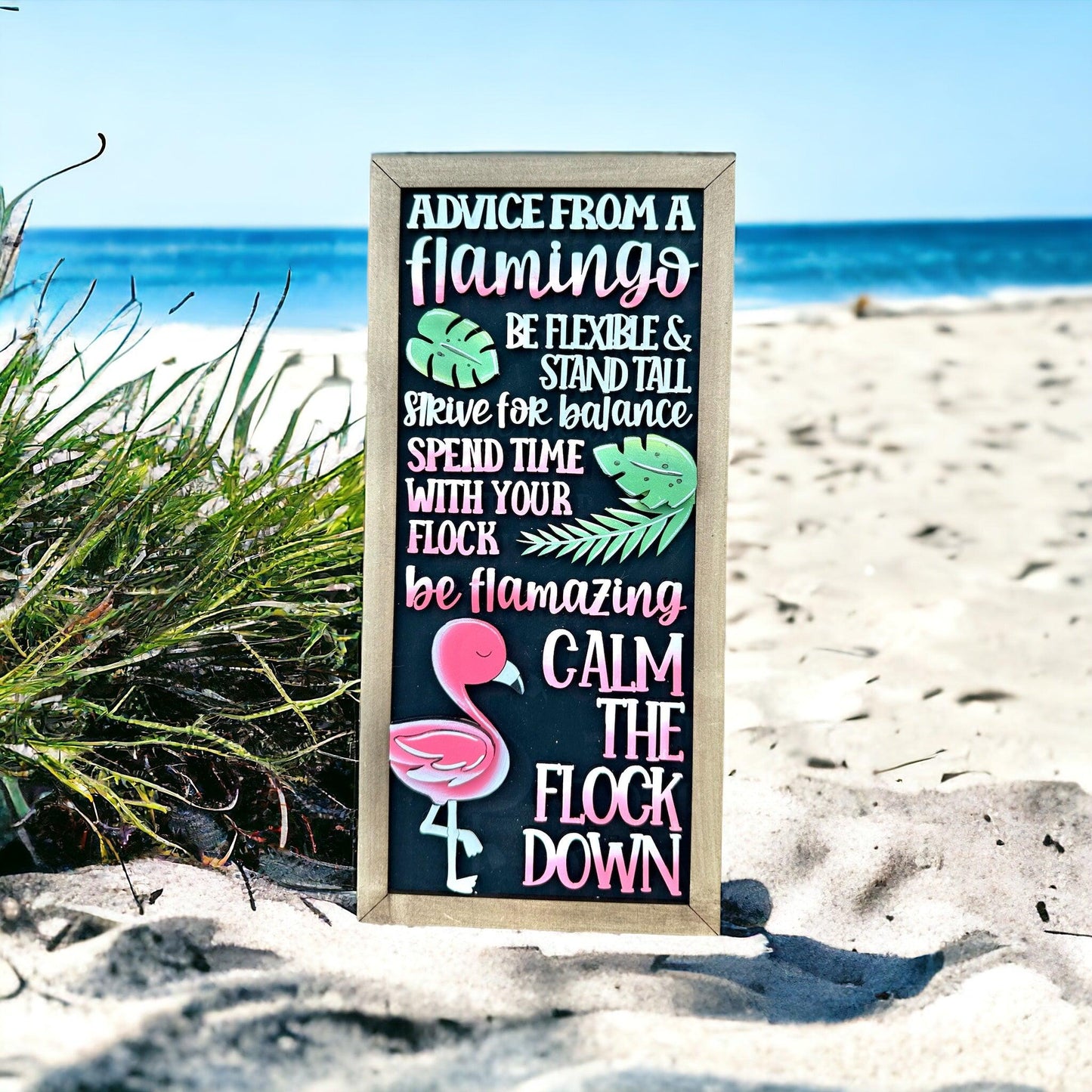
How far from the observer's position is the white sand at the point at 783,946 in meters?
1.32

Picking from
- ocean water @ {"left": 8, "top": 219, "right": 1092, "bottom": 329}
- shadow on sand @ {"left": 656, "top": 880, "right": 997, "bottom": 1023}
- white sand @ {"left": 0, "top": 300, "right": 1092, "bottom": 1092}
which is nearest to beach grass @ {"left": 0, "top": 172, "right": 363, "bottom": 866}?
white sand @ {"left": 0, "top": 300, "right": 1092, "bottom": 1092}

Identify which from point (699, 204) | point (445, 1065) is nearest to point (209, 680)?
point (445, 1065)

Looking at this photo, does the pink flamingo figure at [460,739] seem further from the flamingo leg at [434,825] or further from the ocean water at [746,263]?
the ocean water at [746,263]

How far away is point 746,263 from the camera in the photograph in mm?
29094

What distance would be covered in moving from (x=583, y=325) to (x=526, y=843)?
0.81 meters

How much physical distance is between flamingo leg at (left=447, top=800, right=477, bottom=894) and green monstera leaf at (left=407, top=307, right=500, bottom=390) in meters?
0.66

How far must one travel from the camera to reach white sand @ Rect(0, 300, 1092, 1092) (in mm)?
1322

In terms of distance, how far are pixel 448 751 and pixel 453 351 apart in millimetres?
621

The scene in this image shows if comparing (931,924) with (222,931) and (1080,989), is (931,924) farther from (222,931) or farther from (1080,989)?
(222,931)

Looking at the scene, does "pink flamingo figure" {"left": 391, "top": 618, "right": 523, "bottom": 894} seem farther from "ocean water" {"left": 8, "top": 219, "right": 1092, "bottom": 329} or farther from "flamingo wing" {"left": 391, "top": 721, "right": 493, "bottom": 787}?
"ocean water" {"left": 8, "top": 219, "right": 1092, "bottom": 329}

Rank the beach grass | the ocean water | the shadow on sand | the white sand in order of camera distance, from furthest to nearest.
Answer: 1. the ocean water
2. the beach grass
3. the shadow on sand
4. the white sand

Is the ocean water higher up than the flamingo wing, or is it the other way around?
the ocean water

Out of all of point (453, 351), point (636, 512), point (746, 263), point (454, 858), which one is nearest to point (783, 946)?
point (454, 858)

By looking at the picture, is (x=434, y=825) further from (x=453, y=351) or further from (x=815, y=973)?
(x=453, y=351)
